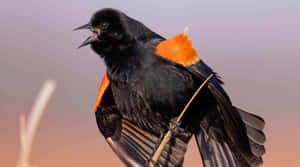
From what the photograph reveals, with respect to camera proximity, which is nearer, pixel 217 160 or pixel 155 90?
pixel 155 90

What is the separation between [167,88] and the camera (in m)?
1.78

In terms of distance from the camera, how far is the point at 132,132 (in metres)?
2.32

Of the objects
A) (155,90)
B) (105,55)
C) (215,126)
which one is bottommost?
(215,126)

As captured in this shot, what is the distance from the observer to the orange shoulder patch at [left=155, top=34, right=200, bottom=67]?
1794 mm

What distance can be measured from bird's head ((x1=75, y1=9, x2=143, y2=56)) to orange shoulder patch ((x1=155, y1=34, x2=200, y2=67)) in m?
Answer: 0.17

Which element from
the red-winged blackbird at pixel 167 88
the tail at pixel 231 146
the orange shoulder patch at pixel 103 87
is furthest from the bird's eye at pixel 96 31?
the tail at pixel 231 146

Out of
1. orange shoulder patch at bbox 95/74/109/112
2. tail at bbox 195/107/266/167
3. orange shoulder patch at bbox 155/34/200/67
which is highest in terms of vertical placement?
orange shoulder patch at bbox 155/34/200/67

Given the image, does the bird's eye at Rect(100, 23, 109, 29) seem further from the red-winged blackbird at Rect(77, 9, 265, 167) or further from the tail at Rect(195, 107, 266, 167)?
the tail at Rect(195, 107, 266, 167)

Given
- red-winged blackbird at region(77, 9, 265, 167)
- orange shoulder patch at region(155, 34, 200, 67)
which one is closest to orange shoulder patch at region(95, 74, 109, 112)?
red-winged blackbird at region(77, 9, 265, 167)

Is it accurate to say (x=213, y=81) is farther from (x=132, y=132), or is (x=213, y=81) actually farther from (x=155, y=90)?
(x=132, y=132)

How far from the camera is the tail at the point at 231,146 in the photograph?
6.17 ft

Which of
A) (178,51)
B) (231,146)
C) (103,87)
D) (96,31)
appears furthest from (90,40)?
(231,146)

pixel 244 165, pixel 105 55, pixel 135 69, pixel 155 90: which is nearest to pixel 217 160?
pixel 244 165

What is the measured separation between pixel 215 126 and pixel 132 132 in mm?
590
